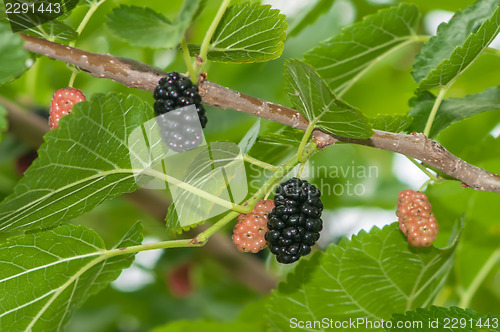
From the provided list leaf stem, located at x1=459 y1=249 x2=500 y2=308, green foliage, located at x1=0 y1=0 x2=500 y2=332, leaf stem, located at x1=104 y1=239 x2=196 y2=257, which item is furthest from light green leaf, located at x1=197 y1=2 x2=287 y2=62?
leaf stem, located at x1=459 y1=249 x2=500 y2=308

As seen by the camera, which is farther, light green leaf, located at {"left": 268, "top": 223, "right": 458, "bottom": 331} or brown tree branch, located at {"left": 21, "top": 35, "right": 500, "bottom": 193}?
light green leaf, located at {"left": 268, "top": 223, "right": 458, "bottom": 331}

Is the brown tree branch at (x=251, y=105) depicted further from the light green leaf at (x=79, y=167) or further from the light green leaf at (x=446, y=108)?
the light green leaf at (x=446, y=108)

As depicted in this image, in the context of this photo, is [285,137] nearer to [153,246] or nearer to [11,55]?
[153,246]

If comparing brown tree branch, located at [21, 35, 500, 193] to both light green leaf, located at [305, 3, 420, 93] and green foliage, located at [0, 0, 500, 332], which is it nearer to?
green foliage, located at [0, 0, 500, 332]

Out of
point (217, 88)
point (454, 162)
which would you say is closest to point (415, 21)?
point (454, 162)

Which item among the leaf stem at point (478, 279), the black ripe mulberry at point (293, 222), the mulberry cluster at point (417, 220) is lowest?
the leaf stem at point (478, 279)

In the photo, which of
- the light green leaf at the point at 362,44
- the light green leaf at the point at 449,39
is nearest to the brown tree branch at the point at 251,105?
the light green leaf at the point at 449,39
